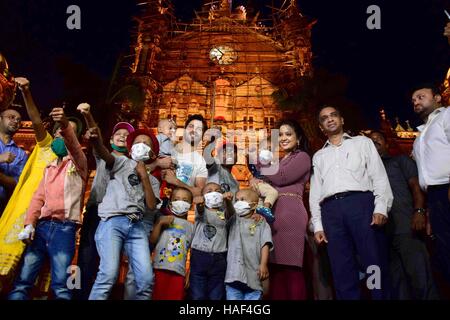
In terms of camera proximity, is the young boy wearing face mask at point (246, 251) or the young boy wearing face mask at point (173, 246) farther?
the young boy wearing face mask at point (173, 246)

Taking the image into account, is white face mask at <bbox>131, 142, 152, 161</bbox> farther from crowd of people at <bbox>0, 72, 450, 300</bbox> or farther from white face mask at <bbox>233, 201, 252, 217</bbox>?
white face mask at <bbox>233, 201, 252, 217</bbox>

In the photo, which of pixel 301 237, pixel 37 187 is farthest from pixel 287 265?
pixel 37 187

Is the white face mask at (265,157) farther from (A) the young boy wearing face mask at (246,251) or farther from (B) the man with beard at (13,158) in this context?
(B) the man with beard at (13,158)

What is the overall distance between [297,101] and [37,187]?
15460 millimetres

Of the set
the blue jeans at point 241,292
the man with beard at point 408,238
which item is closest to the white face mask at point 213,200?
the blue jeans at point 241,292

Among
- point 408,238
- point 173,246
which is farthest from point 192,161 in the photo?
point 408,238

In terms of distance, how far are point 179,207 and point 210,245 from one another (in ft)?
1.55

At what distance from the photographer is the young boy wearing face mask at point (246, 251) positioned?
3.77 metres

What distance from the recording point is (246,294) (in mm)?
3803

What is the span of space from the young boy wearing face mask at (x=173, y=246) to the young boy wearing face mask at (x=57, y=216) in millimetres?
749

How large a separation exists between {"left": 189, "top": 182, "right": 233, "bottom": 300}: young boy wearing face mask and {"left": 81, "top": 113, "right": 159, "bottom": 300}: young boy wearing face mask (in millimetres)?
469

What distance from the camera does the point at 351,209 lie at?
3674 mm
